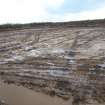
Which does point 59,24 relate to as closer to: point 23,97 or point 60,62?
point 60,62

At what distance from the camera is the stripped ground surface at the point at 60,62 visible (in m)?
5.48

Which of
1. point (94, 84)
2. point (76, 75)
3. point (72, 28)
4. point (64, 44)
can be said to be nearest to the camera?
point (94, 84)

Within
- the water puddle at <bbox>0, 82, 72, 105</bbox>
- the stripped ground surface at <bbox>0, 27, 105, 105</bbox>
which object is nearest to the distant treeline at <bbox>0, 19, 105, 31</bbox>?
the stripped ground surface at <bbox>0, 27, 105, 105</bbox>

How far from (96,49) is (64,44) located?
0.99 meters

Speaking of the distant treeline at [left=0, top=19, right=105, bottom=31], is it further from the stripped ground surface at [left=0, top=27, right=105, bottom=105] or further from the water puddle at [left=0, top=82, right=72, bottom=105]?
the water puddle at [left=0, top=82, right=72, bottom=105]

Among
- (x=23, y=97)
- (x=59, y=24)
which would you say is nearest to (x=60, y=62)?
(x=23, y=97)

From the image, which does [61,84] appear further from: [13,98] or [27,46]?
[27,46]

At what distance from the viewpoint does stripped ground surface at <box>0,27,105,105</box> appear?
548 cm

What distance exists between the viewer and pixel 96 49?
6441 mm

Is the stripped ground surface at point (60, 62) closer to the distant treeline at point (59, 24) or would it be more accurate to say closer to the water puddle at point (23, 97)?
the water puddle at point (23, 97)

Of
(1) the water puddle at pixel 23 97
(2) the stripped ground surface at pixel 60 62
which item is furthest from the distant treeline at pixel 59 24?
(1) the water puddle at pixel 23 97

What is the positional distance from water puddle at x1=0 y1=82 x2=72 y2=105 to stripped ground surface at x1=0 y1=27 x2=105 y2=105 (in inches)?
4.1

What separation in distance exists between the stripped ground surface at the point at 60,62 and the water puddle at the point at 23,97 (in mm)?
104

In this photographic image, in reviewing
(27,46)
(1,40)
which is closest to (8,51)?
(27,46)
